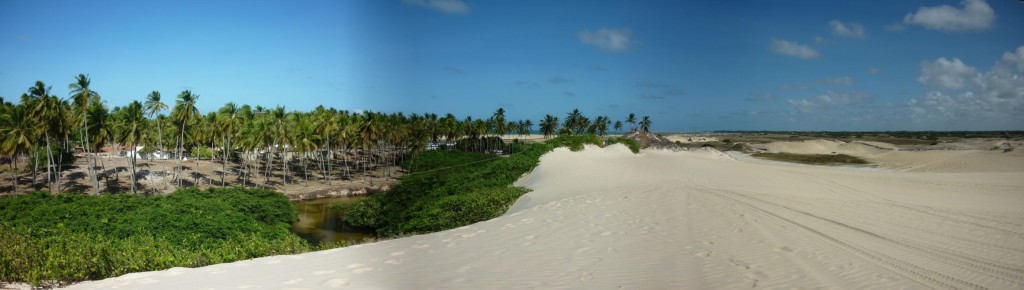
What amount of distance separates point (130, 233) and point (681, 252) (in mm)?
18511

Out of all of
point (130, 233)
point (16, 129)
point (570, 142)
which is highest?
point (16, 129)

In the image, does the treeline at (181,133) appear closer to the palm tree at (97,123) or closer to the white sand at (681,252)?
the palm tree at (97,123)

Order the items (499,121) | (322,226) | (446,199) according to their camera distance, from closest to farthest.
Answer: (446,199), (322,226), (499,121)

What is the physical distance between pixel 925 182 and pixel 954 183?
1193 mm

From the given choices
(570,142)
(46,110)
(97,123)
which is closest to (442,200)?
(570,142)

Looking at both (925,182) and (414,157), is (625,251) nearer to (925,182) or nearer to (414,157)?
(925,182)

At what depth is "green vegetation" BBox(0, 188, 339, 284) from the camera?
8863mm

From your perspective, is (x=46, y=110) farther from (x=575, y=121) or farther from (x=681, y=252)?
(x=575, y=121)

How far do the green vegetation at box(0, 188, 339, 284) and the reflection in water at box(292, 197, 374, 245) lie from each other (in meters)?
1.31

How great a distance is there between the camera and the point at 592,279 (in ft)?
22.9

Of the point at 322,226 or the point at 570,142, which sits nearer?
the point at 322,226

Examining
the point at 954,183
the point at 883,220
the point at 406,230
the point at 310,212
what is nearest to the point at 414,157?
the point at 310,212

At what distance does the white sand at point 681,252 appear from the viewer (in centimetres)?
698

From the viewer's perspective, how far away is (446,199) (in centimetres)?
2009
